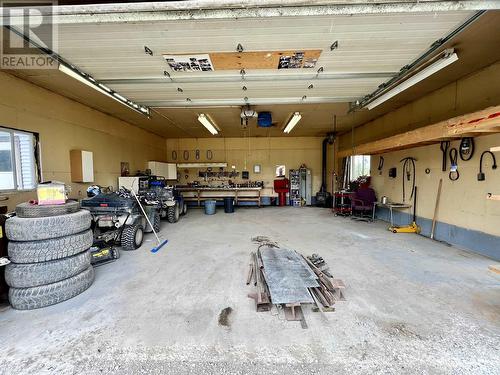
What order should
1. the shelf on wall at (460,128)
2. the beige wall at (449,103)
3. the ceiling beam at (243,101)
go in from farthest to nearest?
1. the ceiling beam at (243,101)
2. the beige wall at (449,103)
3. the shelf on wall at (460,128)

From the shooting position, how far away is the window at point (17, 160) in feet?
11.8

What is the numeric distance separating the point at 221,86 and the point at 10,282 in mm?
3993

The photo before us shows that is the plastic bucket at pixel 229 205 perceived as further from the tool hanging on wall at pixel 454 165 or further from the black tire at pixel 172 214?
the tool hanging on wall at pixel 454 165

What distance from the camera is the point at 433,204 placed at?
15.4 feet

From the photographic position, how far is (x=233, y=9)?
2.06 m

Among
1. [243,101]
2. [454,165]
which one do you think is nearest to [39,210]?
[243,101]

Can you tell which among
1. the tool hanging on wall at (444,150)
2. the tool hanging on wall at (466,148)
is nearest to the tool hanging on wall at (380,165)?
the tool hanging on wall at (444,150)

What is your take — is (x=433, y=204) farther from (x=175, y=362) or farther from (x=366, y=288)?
(x=175, y=362)

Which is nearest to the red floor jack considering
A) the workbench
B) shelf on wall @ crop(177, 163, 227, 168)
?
the workbench

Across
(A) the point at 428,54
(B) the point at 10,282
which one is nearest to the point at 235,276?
(B) the point at 10,282

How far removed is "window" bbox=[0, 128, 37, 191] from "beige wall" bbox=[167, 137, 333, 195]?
252 inches

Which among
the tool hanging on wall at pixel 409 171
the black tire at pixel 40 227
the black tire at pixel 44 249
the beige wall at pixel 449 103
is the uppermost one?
the beige wall at pixel 449 103

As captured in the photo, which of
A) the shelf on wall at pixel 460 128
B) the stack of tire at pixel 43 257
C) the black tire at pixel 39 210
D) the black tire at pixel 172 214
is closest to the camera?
the stack of tire at pixel 43 257

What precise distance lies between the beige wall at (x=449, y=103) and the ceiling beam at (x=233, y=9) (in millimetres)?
2313
